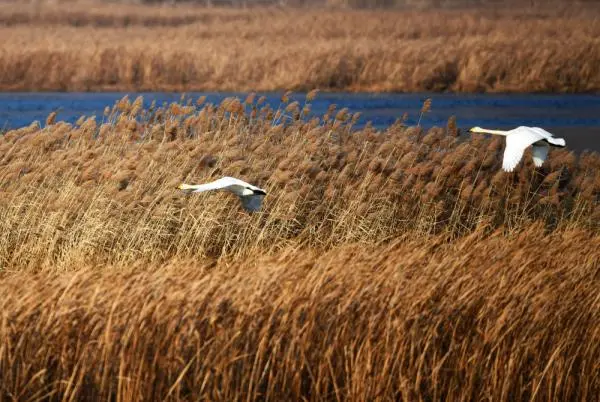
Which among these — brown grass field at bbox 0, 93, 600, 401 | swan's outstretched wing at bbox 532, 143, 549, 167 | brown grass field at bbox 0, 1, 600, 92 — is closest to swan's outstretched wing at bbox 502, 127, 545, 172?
swan's outstretched wing at bbox 532, 143, 549, 167

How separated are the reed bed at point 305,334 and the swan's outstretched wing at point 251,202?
1760 mm

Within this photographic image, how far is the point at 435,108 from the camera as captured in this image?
78.4 ft

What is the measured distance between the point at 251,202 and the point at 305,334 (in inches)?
107

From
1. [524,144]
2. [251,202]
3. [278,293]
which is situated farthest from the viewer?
[524,144]

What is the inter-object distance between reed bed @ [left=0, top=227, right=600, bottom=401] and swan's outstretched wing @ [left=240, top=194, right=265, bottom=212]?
176cm

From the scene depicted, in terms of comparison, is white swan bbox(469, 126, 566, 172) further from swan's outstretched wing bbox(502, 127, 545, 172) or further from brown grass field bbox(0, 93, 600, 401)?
brown grass field bbox(0, 93, 600, 401)

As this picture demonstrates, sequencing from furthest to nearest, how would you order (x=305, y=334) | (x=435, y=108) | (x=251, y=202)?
1. (x=435, y=108)
2. (x=251, y=202)
3. (x=305, y=334)

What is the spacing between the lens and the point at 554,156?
430 inches

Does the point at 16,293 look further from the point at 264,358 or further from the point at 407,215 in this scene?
the point at 407,215

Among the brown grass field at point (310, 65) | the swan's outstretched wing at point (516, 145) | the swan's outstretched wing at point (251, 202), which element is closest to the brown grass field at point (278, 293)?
the swan's outstretched wing at point (251, 202)

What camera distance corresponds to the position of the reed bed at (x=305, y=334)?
5875mm

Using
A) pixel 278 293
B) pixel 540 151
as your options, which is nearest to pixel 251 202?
pixel 540 151

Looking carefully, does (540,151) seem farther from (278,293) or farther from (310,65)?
(310,65)

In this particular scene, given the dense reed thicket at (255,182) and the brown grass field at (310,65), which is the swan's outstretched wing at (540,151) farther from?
the brown grass field at (310,65)
